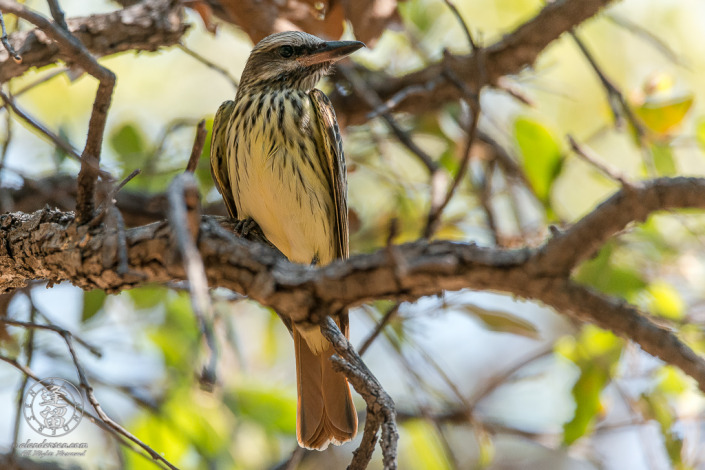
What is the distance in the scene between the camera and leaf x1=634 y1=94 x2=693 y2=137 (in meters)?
4.00

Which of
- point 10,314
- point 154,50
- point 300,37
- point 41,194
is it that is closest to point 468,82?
point 300,37

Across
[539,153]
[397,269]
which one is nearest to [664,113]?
[539,153]

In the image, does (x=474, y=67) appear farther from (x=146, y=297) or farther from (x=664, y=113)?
(x=146, y=297)

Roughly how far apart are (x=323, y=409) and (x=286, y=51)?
204 cm

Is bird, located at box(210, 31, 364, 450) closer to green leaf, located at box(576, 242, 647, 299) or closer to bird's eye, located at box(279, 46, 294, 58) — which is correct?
bird's eye, located at box(279, 46, 294, 58)

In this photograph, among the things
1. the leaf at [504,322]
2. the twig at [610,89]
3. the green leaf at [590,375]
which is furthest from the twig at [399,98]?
the green leaf at [590,375]

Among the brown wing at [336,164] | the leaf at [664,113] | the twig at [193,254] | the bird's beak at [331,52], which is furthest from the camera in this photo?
the leaf at [664,113]

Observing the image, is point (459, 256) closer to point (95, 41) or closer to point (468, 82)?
point (95, 41)

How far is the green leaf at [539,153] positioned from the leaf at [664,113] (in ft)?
1.84

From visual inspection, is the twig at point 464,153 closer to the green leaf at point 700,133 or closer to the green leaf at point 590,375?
the green leaf at point 590,375

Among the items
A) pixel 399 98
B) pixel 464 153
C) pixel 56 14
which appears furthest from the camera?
pixel 399 98

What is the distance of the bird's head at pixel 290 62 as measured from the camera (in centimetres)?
394

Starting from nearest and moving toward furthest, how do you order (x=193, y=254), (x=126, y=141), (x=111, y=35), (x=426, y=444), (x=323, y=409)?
1. (x=193, y=254)
2. (x=323, y=409)
3. (x=111, y=35)
4. (x=126, y=141)
5. (x=426, y=444)

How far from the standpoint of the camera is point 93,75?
78.7 inches
